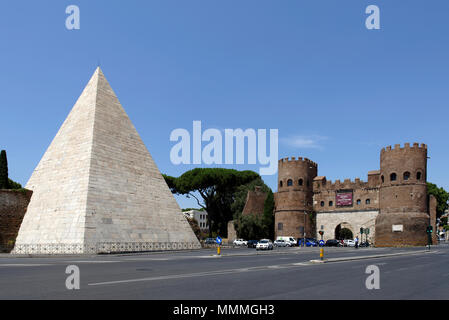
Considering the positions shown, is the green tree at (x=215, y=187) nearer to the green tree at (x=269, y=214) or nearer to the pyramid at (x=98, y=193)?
the green tree at (x=269, y=214)

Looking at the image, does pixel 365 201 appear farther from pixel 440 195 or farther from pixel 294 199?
pixel 440 195

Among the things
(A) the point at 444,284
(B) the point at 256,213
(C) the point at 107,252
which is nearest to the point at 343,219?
(B) the point at 256,213

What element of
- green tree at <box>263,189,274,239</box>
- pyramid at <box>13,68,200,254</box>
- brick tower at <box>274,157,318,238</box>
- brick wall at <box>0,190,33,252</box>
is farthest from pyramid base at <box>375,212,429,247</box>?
brick wall at <box>0,190,33,252</box>

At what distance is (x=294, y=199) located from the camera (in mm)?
64250

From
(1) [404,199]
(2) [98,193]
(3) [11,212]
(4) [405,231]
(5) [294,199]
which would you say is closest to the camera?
(2) [98,193]

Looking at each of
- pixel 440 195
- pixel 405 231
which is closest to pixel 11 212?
pixel 405 231

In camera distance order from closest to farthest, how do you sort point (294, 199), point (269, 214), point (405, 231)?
point (405, 231), point (294, 199), point (269, 214)

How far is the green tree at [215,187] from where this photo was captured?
67.8 metres

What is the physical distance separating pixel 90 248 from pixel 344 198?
152 ft

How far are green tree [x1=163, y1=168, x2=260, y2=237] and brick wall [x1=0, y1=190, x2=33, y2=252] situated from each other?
37.4m

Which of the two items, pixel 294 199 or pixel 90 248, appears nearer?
A: pixel 90 248
